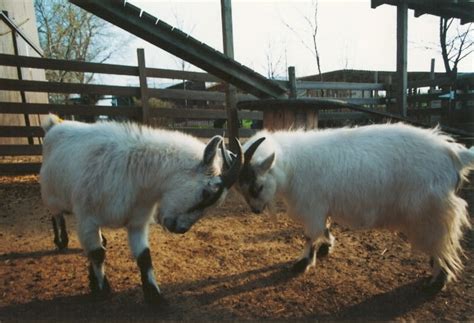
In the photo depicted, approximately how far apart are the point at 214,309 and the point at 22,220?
3.57 meters

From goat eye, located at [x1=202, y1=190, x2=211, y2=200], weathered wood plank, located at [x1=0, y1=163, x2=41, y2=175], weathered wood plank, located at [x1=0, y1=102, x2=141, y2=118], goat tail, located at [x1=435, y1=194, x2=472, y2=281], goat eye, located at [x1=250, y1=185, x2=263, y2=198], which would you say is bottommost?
goat tail, located at [x1=435, y1=194, x2=472, y2=281]

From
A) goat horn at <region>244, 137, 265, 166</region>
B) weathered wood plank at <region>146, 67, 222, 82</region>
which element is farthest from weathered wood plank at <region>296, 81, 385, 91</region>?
goat horn at <region>244, 137, 265, 166</region>

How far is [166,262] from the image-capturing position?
3732 mm

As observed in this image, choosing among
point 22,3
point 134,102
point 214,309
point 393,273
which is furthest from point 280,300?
point 22,3

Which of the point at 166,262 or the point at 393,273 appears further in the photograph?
the point at 166,262

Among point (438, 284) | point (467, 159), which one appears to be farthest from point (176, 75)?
point (438, 284)

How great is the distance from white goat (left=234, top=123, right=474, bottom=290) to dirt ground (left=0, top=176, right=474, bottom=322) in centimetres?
32

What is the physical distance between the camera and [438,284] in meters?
3.14

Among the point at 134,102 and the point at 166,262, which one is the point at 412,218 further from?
the point at 134,102

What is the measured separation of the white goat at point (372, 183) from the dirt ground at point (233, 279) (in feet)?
1.06

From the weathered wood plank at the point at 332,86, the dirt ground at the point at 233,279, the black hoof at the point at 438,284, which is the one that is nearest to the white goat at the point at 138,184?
the dirt ground at the point at 233,279

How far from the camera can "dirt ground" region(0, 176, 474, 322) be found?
287 centimetres

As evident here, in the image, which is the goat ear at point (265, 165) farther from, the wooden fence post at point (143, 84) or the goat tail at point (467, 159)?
the wooden fence post at point (143, 84)

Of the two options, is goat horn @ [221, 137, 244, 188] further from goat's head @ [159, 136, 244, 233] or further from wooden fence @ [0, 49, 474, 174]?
wooden fence @ [0, 49, 474, 174]
